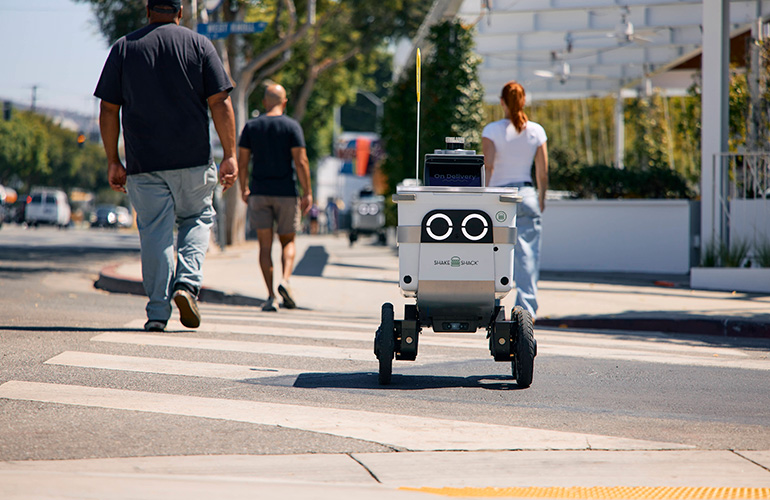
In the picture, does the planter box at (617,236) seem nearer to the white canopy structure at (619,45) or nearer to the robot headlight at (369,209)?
the white canopy structure at (619,45)

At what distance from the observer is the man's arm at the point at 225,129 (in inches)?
254

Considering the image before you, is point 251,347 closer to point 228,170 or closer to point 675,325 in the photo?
point 228,170

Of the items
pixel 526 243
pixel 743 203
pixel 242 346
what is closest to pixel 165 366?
pixel 242 346

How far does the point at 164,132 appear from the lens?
638 centimetres

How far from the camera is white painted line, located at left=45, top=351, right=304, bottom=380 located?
16.4ft

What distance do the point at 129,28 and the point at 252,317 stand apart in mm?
19643

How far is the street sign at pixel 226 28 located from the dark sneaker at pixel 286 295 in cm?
627

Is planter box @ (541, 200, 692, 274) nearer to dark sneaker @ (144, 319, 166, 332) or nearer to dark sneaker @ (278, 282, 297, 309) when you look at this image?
dark sneaker @ (278, 282, 297, 309)

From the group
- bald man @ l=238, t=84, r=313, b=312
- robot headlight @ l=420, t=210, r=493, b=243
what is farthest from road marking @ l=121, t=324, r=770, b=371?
bald man @ l=238, t=84, r=313, b=312

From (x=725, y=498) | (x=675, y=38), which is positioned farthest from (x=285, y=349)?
(x=675, y=38)

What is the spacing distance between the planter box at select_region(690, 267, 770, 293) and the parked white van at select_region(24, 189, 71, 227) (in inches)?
2082

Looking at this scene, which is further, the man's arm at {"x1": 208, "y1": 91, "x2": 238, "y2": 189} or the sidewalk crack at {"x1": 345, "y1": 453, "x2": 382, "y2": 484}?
the man's arm at {"x1": 208, "y1": 91, "x2": 238, "y2": 189}

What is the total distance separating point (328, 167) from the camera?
82.1 m

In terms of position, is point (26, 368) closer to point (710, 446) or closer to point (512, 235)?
point (512, 235)
